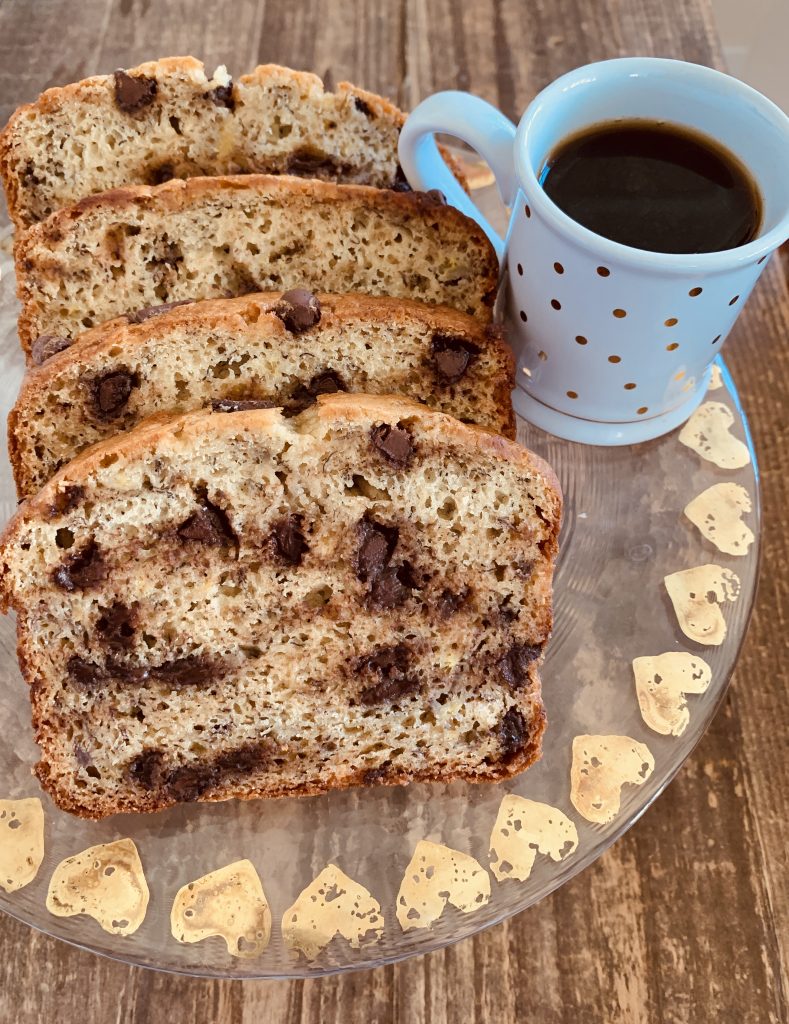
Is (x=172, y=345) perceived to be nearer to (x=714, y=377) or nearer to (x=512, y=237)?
(x=512, y=237)

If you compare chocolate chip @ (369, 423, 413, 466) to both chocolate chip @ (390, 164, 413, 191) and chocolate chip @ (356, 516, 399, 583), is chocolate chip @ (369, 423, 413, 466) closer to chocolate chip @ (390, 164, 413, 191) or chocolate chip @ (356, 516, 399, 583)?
chocolate chip @ (356, 516, 399, 583)

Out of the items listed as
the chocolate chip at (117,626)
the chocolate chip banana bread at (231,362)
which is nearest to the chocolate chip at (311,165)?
the chocolate chip banana bread at (231,362)

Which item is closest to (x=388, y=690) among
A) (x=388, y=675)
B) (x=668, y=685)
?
(x=388, y=675)

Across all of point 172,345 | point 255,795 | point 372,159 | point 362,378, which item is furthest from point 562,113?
point 255,795

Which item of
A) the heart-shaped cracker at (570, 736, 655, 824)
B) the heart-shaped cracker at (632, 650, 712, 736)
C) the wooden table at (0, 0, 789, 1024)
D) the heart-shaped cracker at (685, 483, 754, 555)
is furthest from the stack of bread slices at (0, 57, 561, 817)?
the heart-shaped cracker at (685, 483, 754, 555)

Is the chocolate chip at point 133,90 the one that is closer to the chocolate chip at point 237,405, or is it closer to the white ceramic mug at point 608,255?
the white ceramic mug at point 608,255

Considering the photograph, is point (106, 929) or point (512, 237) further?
point (512, 237)

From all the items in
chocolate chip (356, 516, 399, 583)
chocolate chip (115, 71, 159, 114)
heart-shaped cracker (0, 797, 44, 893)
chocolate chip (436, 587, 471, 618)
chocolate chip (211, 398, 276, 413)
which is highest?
chocolate chip (115, 71, 159, 114)
